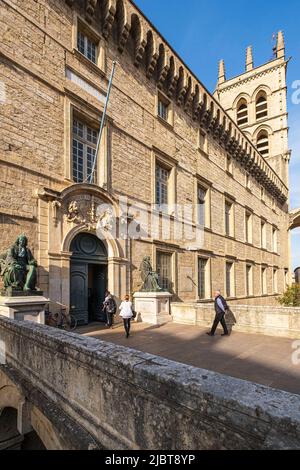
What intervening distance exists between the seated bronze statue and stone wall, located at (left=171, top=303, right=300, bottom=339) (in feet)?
20.3

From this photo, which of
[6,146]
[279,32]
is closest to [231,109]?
[279,32]

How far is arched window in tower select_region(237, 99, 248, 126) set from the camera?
3866cm

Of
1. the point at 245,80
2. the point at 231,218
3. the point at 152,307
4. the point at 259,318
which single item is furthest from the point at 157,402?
the point at 245,80

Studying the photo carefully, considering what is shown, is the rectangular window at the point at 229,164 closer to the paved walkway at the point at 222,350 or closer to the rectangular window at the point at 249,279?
the rectangular window at the point at 249,279

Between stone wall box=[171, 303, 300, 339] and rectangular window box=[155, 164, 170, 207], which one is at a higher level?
rectangular window box=[155, 164, 170, 207]

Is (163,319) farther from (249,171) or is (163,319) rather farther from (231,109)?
(231,109)

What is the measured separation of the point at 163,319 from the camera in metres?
10.8

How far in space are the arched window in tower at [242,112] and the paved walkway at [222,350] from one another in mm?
37052

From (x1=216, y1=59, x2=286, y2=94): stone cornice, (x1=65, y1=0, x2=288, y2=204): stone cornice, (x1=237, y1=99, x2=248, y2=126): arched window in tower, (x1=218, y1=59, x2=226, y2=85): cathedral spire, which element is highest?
(x1=218, y1=59, x2=226, y2=85): cathedral spire

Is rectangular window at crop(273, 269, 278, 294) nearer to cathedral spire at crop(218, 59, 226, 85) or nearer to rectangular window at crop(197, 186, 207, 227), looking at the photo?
rectangular window at crop(197, 186, 207, 227)

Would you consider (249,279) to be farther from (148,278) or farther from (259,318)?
(259,318)

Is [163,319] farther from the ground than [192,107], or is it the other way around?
[192,107]

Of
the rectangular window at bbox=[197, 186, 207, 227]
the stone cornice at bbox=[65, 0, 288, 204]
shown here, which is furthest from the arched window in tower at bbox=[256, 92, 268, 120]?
the rectangular window at bbox=[197, 186, 207, 227]
